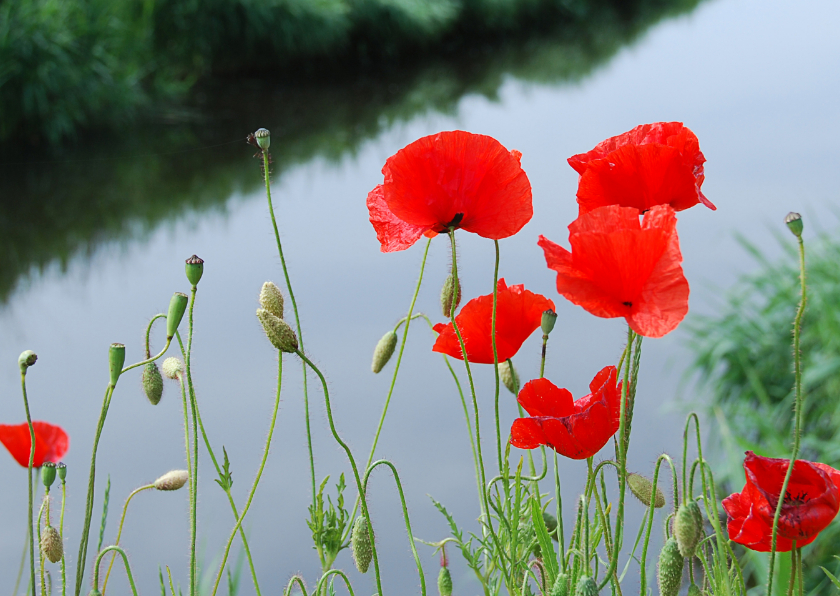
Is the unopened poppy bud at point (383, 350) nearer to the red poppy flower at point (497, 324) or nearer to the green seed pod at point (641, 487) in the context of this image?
the red poppy flower at point (497, 324)

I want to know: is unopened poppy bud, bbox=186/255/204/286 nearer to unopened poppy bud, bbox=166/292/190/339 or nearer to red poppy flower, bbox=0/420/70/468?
unopened poppy bud, bbox=166/292/190/339

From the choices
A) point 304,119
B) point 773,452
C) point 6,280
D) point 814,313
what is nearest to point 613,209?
point 773,452

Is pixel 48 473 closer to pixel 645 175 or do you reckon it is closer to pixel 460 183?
pixel 460 183

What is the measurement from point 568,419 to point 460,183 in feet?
0.62

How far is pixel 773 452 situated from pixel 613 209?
4.64 feet

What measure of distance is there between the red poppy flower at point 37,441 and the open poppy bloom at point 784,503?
61cm

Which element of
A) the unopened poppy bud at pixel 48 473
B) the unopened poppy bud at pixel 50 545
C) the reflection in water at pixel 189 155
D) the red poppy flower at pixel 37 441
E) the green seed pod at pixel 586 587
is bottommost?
the green seed pod at pixel 586 587

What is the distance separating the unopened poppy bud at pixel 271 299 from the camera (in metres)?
0.70

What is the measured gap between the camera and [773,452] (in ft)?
5.91

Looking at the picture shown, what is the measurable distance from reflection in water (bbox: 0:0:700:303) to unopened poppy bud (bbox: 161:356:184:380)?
2.93m

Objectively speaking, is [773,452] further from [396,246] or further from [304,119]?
[304,119]

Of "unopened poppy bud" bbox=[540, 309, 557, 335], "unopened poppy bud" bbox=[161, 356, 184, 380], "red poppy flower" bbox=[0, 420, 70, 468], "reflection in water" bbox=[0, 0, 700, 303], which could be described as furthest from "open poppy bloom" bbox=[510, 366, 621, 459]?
"reflection in water" bbox=[0, 0, 700, 303]

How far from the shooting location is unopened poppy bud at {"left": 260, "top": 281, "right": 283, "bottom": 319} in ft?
2.30

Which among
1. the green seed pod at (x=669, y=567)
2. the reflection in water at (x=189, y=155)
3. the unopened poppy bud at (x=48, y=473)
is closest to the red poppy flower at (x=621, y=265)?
the green seed pod at (x=669, y=567)
